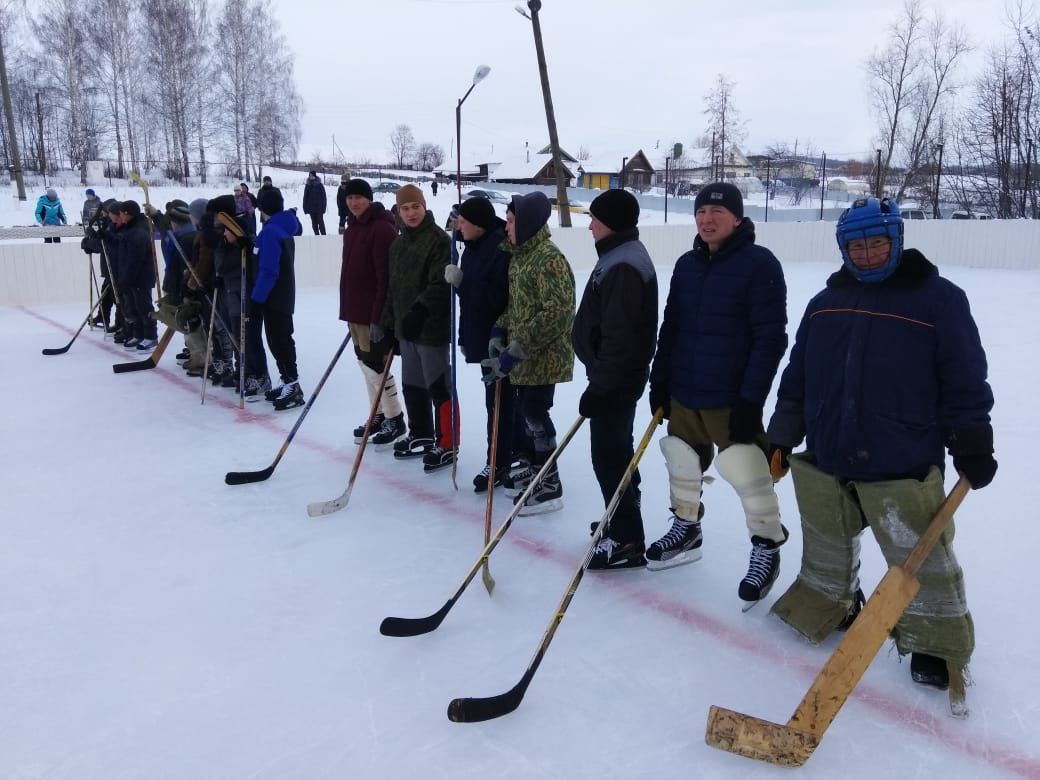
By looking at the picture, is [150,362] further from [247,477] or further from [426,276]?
[426,276]

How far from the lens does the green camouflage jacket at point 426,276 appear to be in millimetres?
3944

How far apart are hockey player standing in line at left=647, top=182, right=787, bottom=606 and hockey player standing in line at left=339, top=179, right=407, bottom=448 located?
1.93 metres

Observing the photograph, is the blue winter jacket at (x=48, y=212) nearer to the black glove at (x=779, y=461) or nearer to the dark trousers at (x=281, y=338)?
the dark trousers at (x=281, y=338)

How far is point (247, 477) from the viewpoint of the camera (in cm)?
411

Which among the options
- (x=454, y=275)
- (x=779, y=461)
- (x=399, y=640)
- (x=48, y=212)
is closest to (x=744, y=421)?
(x=779, y=461)

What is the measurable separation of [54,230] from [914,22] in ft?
94.0

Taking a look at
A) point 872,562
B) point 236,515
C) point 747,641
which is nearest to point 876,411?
point 747,641

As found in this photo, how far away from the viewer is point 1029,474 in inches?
158

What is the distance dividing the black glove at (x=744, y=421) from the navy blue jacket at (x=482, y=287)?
132cm

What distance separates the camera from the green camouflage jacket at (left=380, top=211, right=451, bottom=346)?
394 centimetres

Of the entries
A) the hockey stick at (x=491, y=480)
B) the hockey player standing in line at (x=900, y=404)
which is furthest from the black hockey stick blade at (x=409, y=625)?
the hockey player standing in line at (x=900, y=404)

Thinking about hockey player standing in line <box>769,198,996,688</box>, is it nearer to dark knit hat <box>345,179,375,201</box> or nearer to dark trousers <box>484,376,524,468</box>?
dark trousers <box>484,376,524,468</box>

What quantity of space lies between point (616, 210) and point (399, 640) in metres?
1.64

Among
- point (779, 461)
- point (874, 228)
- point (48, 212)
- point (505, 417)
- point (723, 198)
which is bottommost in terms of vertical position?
point (505, 417)
